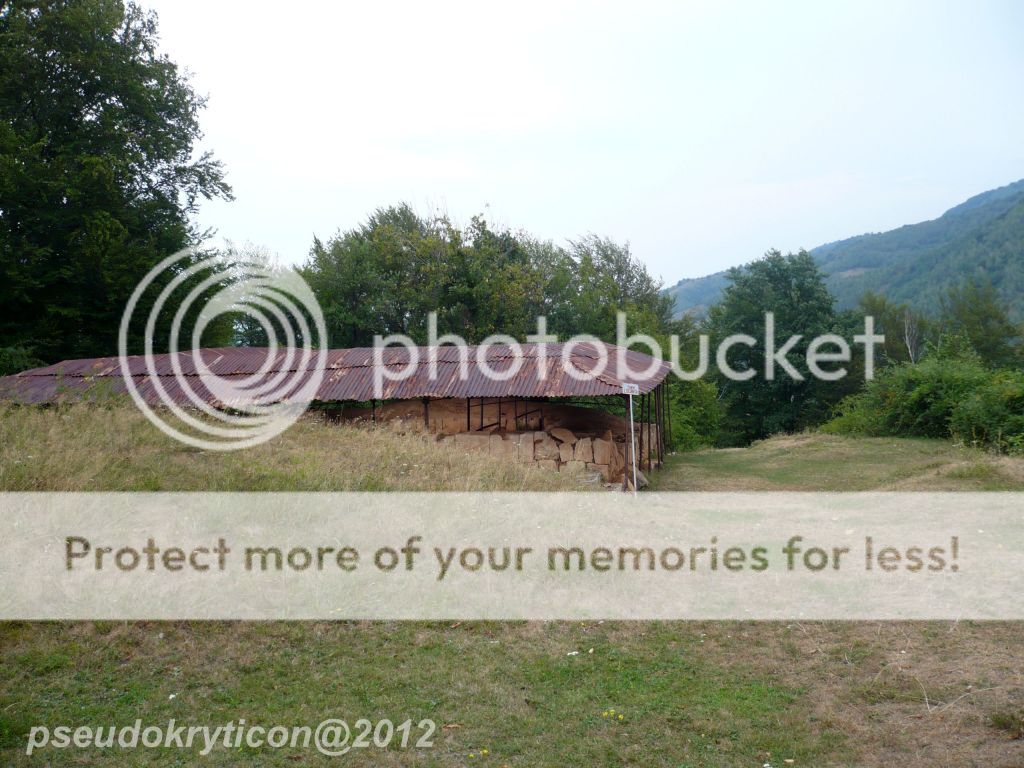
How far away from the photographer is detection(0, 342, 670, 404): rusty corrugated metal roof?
48.4 ft

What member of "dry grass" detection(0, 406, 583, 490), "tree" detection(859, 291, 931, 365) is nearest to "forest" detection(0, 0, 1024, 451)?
"tree" detection(859, 291, 931, 365)

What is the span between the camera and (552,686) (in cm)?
528

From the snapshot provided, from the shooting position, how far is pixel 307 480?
8594 mm

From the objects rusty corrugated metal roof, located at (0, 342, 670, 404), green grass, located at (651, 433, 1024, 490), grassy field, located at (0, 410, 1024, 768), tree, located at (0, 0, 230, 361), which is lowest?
green grass, located at (651, 433, 1024, 490)

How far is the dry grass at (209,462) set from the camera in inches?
303

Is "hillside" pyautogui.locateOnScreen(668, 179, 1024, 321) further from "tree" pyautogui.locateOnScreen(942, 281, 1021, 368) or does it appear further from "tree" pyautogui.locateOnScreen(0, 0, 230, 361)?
"tree" pyautogui.locateOnScreen(0, 0, 230, 361)

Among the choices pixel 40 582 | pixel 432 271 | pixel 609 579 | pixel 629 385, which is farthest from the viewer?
pixel 432 271

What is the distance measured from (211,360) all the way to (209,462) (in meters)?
10.6

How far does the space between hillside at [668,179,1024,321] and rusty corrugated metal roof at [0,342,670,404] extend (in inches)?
1690

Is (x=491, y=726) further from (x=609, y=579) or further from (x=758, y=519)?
(x=758, y=519)

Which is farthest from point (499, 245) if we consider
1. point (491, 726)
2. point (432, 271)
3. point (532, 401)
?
point (491, 726)

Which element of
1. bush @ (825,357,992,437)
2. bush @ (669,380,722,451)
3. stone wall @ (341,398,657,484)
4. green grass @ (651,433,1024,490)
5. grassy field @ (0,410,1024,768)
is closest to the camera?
grassy field @ (0,410,1024,768)

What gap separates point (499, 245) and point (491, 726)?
35068mm

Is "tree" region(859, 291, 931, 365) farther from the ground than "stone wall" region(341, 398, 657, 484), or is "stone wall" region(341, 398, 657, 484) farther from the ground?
"tree" region(859, 291, 931, 365)
